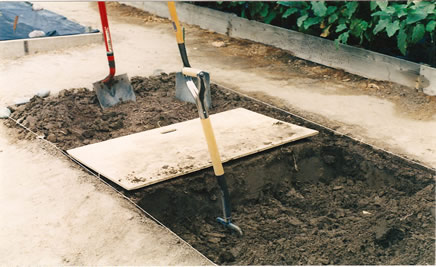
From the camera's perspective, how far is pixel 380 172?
12.6 ft

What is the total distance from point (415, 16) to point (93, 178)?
3273 millimetres

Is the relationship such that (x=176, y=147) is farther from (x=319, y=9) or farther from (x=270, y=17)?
(x=270, y=17)

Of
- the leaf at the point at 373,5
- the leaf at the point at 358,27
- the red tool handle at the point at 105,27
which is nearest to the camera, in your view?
the red tool handle at the point at 105,27

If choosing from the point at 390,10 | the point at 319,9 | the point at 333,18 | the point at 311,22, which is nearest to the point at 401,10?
the point at 390,10

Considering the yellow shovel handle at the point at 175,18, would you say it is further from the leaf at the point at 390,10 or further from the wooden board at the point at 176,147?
the leaf at the point at 390,10

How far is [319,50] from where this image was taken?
6.16 metres

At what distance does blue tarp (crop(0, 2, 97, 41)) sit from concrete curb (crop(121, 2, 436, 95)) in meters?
1.69

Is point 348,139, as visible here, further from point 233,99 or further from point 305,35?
point 305,35

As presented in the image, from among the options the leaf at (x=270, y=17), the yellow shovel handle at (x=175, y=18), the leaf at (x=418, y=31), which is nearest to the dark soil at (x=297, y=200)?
the yellow shovel handle at (x=175, y=18)

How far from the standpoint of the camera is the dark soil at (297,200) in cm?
300

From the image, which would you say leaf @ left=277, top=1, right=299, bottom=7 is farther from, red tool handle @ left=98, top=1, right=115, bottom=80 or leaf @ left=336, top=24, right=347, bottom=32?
red tool handle @ left=98, top=1, right=115, bottom=80

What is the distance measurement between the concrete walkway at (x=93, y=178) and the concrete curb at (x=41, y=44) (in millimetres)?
137

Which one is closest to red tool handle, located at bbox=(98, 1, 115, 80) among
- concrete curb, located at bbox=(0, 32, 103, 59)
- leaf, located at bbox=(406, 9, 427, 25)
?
concrete curb, located at bbox=(0, 32, 103, 59)

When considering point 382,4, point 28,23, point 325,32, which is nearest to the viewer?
point 382,4
